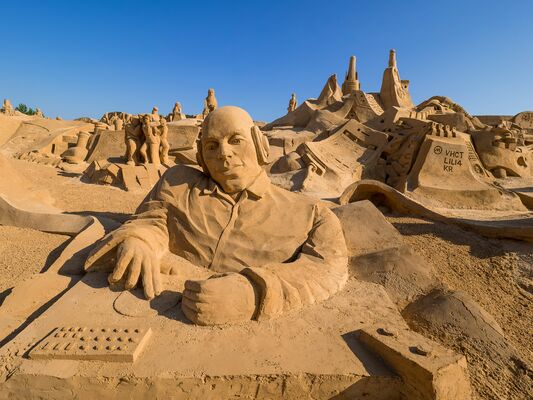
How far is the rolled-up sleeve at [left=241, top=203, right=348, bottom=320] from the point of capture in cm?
183

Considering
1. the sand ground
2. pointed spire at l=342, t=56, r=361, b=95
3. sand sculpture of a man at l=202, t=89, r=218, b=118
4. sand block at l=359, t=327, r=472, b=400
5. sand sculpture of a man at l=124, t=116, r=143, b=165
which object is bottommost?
the sand ground

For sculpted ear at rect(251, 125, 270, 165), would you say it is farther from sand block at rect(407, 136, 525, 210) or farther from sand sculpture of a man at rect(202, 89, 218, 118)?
sand sculpture of a man at rect(202, 89, 218, 118)

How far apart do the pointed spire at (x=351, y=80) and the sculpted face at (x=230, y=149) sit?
656 inches

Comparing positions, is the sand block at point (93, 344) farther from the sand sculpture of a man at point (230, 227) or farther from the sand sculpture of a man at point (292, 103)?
the sand sculpture of a man at point (292, 103)

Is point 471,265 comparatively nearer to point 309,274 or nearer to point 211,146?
point 309,274

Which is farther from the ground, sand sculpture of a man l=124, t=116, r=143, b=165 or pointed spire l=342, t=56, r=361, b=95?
pointed spire l=342, t=56, r=361, b=95

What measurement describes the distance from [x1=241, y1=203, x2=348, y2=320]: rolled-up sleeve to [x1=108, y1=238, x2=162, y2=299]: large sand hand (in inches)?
24.4

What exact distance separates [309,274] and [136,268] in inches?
44.1

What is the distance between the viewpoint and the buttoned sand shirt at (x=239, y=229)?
2287 mm

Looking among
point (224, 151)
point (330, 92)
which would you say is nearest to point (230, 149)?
point (224, 151)

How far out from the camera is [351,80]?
17.7 metres

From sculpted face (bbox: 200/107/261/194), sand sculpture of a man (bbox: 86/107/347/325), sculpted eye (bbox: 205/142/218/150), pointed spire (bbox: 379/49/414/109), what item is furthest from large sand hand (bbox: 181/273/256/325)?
pointed spire (bbox: 379/49/414/109)

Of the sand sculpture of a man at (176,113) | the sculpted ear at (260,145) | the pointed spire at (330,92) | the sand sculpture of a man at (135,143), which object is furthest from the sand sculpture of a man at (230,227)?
the sand sculpture of a man at (176,113)

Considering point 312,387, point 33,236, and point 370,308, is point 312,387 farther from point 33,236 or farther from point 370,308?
point 33,236
